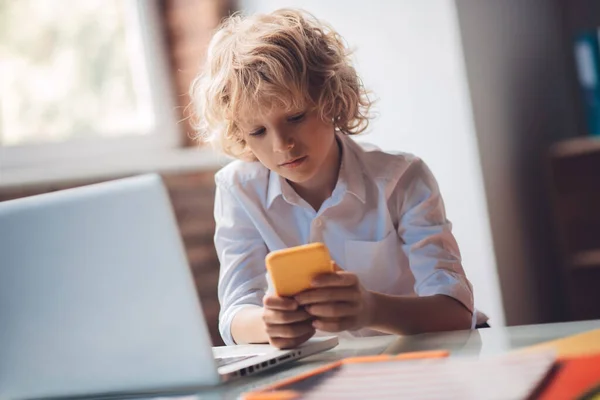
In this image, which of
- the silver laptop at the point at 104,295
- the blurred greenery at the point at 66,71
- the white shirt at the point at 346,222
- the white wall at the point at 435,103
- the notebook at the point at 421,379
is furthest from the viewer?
the blurred greenery at the point at 66,71

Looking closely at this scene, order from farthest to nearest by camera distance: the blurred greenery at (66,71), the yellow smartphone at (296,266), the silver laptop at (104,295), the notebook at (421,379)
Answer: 1. the blurred greenery at (66,71)
2. the yellow smartphone at (296,266)
3. the silver laptop at (104,295)
4. the notebook at (421,379)

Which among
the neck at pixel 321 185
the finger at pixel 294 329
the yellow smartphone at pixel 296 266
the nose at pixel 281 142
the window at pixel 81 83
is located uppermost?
the window at pixel 81 83

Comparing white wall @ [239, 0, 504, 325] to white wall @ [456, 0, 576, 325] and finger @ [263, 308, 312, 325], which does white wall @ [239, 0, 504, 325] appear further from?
finger @ [263, 308, 312, 325]

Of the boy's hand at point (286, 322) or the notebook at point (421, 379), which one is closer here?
the notebook at point (421, 379)

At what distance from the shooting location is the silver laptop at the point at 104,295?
0.90 metres

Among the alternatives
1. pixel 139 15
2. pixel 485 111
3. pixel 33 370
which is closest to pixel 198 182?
pixel 139 15

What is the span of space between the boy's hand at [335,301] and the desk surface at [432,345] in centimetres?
4

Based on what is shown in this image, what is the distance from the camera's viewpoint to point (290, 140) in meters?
1.30

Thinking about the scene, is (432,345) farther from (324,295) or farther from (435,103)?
(435,103)

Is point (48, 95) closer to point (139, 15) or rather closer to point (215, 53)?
point (139, 15)

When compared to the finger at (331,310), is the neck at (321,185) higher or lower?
higher

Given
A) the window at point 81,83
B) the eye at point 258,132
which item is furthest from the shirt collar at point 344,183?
the window at point 81,83

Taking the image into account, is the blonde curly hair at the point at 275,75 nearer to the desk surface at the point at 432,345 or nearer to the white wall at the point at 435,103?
the desk surface at the point at 432,345

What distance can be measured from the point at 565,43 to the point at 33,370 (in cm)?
252
